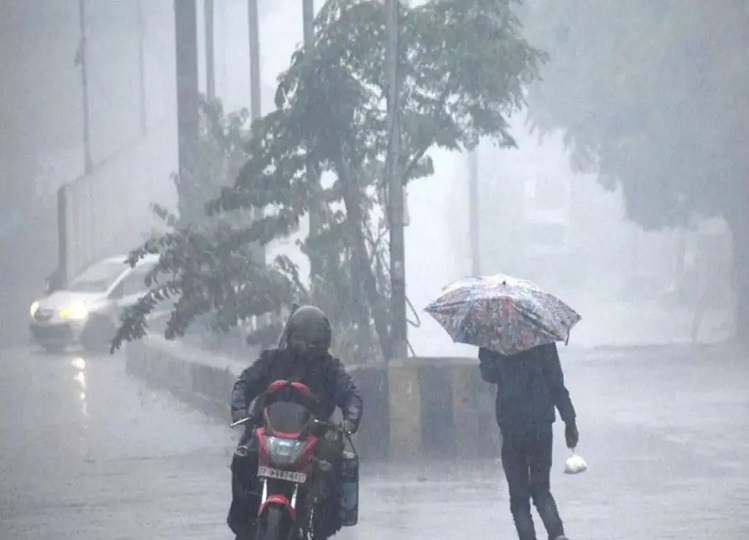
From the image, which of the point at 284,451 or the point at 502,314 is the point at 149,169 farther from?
the point at 284,451

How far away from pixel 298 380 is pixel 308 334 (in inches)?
9.5

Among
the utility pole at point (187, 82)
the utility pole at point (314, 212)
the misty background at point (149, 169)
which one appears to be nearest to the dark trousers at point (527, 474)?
the utility pole at point (314, 212)

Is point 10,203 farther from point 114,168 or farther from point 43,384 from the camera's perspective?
point 43,384

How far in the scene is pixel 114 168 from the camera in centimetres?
4716

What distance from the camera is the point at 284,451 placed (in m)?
7.70

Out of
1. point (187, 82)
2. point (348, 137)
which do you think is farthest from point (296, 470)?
point (187, 82)

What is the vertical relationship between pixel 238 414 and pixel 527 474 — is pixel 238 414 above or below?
above

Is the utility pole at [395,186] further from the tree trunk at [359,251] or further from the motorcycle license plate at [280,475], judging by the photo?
the motorcycle license plate at [280,475]

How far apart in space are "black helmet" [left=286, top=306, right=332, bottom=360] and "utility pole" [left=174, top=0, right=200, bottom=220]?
46.3 ft

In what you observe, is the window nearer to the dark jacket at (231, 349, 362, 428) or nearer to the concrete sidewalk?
the concrete sidewalk

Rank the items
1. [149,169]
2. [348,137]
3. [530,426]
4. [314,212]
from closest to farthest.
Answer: [530,426]
[348,137]
[314,212]
[149,169]

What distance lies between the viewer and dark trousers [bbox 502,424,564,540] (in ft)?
29.9

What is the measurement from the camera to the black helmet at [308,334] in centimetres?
810

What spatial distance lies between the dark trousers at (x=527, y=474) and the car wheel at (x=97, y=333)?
23.5 meters
